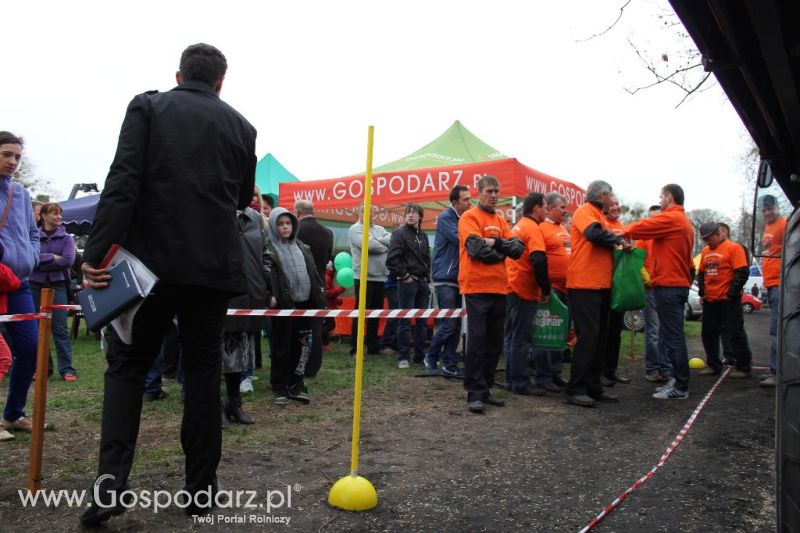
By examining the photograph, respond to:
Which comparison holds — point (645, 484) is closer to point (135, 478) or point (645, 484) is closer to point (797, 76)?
point (797, 76)

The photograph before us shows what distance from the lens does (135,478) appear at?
3.44m

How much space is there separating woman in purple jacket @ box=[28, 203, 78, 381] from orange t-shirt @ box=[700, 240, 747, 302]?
756 cm

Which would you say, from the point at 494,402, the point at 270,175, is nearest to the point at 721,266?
the point at 494,402

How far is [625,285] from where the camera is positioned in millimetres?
6277

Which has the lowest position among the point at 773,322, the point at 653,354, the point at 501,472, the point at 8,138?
the point at 501,472

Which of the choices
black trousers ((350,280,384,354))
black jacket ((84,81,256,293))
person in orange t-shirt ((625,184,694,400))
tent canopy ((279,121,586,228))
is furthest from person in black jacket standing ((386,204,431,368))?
black jacket ((84,81,256,293))

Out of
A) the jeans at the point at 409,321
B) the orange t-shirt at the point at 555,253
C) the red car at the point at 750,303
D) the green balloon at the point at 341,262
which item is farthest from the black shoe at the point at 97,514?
the red car at the point at 750,303

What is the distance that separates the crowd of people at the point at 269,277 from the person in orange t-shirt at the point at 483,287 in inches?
0.7

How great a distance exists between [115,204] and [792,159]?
4.02 m

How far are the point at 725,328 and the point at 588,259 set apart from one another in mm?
3470

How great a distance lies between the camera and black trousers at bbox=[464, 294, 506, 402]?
5633 millimetres

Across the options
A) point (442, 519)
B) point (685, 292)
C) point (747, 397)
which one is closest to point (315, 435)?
point (442, 519)

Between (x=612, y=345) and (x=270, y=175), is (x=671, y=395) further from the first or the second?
(x=270, y=175)

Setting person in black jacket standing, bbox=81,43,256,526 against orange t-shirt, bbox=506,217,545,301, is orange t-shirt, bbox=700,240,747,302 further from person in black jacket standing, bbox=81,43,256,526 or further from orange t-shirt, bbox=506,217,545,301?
person in black jacket standing, bbox=81,43,256,526
